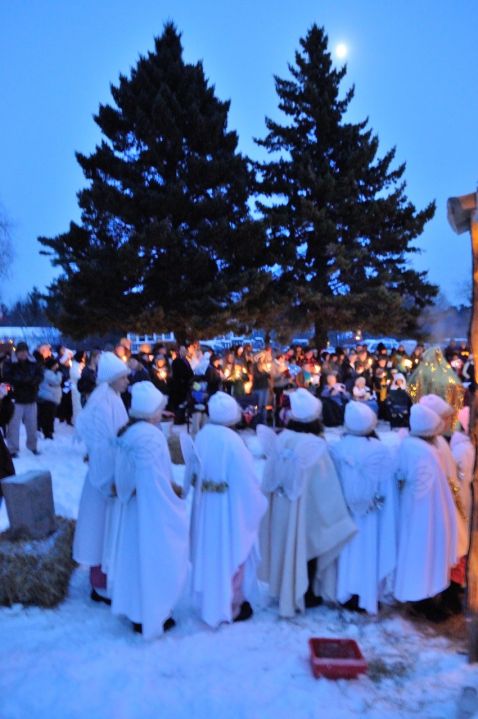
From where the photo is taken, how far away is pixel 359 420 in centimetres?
532

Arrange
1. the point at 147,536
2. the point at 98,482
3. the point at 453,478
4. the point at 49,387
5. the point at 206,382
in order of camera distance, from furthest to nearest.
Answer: the point at 206,382
the point at 49,387
the point at 453,478
the point at 98,482
the point at 147,536

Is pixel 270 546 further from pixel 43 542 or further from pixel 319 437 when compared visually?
pixel 43 542

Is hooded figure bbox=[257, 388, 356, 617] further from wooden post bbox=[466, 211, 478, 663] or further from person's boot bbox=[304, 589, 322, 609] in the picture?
wooden post bbox=[466, 211, 478, 663]

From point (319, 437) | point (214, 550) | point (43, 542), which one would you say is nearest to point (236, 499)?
point (214, 550)

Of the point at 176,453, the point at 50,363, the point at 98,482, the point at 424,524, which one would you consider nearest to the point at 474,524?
the point at 424,524

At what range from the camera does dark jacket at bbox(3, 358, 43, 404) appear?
9.80 m

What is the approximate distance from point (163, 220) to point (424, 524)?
17.9m

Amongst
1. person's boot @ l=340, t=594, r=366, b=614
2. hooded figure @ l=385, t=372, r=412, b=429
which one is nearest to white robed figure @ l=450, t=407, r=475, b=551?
person's boot @ l=340, t=594, r=366, b=614

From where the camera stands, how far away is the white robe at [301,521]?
5.12 m

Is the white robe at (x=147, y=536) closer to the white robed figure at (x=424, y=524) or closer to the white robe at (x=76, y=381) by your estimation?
the white robed figure at (x=424, y=524)

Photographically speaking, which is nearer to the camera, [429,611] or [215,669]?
[215,669]

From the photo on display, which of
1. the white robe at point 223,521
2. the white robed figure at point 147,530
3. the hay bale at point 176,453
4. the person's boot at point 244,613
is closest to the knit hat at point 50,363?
the hay bale at point 176,453

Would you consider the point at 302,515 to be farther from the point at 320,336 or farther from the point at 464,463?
the point at 320,336

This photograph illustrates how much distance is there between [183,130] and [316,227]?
6.56 meters
